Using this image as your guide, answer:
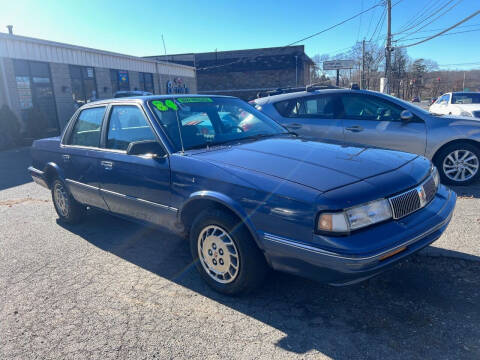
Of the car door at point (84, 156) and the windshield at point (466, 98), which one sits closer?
the car door at point (84, 156)

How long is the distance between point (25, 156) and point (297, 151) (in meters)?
11.4

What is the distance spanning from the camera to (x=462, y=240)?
3.92m

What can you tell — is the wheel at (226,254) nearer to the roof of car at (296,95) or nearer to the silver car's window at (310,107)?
the silver car's window at (310,107)

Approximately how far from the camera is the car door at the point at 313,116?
6.39 m

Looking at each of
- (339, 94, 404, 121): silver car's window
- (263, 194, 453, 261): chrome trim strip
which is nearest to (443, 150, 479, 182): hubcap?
(339, 94, 404, 121): silver car's window

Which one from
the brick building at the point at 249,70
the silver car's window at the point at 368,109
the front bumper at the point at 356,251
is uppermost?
the brick building at the point at 249,70

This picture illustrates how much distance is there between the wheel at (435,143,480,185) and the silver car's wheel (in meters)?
5.70

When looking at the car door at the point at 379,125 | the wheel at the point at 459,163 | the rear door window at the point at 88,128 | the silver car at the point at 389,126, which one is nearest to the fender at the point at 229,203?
the rear door window at the point at 88,128

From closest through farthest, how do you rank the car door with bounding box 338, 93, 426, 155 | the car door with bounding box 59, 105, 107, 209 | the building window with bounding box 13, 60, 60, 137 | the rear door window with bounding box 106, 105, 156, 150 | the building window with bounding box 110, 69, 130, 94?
the rear door window with bounding box 106, 105, 156, 150, the car door with bounding box 59, 105, 107, 209, the car door with bounding box 338, 93, 426, 155, the building window with bounding box 13, 60, 60, 137, the building window with bounding box 110, 69, 130, 94

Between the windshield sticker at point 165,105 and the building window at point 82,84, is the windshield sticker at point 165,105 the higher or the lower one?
the lower one

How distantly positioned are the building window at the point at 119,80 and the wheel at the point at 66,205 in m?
17.8

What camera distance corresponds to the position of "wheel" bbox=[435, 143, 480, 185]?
588 centimetres

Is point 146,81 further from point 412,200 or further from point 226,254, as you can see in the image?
point 412,200

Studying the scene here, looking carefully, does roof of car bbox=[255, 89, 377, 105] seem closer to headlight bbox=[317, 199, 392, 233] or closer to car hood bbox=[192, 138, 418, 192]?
car hood bbox=[192, 138, 418, 192]
